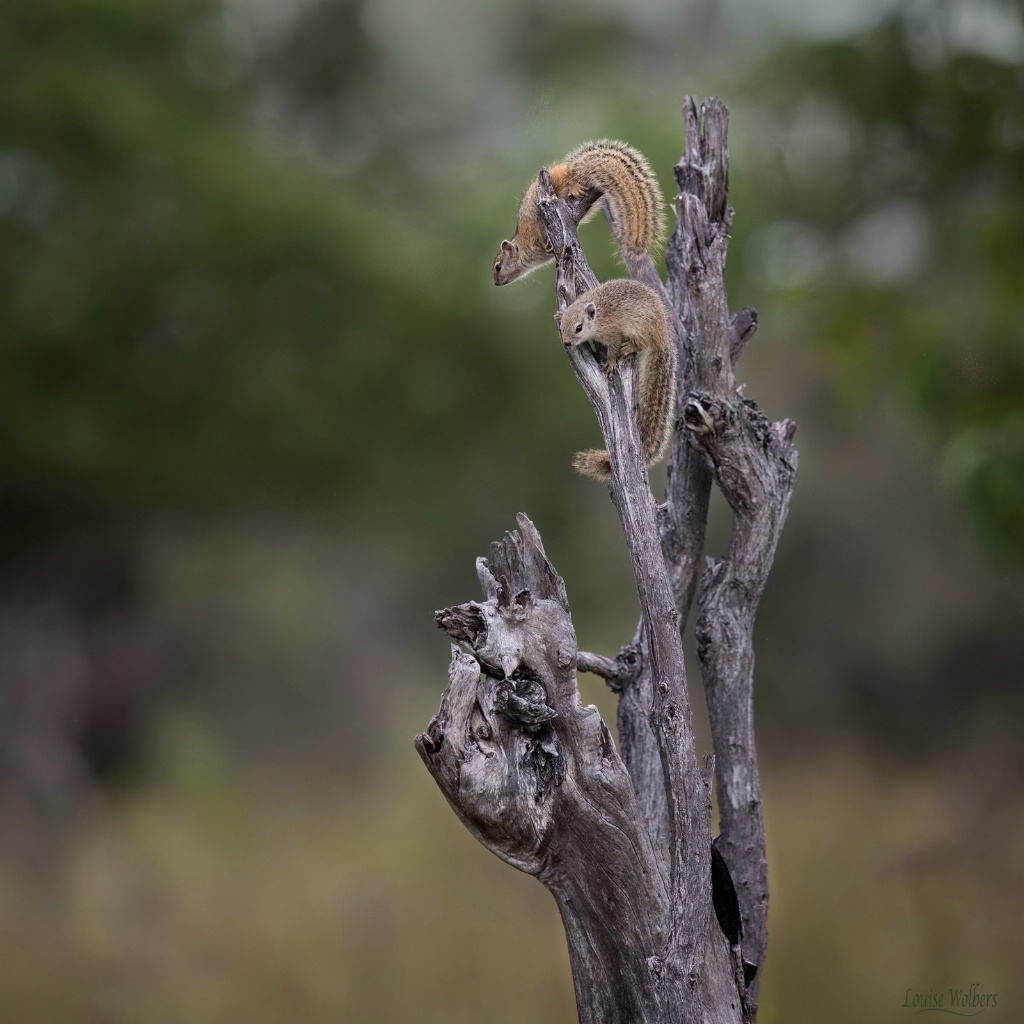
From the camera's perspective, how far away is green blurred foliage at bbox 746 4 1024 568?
4973mm

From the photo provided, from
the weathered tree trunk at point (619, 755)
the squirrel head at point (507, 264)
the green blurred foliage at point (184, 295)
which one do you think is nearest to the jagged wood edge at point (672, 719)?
the weathered tree trunk at point (619, 755)

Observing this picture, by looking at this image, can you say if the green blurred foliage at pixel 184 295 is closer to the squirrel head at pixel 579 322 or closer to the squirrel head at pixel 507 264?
the squirrel head at pixel 507 264

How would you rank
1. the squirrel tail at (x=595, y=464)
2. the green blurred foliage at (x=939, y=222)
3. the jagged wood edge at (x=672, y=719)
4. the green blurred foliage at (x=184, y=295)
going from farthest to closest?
the green blurred foliage at (x=184, y=295) → the green blurred foliage at (x=939, y=222) → the squirrel tail at (x=595, y=464) → the jagged wood edge at (x=672, y=719)

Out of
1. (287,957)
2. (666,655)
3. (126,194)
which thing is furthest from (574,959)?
(126,194)

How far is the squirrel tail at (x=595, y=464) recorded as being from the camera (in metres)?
2.62

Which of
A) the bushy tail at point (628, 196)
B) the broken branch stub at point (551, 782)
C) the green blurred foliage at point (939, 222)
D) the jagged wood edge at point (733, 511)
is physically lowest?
the broken branch stub at point (551, 782)

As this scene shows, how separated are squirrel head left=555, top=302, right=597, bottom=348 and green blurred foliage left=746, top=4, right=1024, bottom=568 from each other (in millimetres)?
2726

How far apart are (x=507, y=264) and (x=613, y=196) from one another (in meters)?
0.35

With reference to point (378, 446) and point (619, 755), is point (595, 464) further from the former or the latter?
point (378, 446)

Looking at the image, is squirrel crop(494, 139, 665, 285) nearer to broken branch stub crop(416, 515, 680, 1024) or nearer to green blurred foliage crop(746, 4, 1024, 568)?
broken branch stub crop(416, 515, 680, 1024)

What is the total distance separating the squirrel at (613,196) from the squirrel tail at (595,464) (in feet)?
1.80

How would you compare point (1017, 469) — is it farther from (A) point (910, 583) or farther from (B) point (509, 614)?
(A) point (910, 583)

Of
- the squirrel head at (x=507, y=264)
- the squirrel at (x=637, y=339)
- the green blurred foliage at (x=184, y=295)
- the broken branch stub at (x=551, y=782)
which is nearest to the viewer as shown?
the broken branch stub at (x=551, y=782)

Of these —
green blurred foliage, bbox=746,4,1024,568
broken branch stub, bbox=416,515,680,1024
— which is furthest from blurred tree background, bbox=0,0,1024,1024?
broken branch stub, bbox=416,515,680,1024
